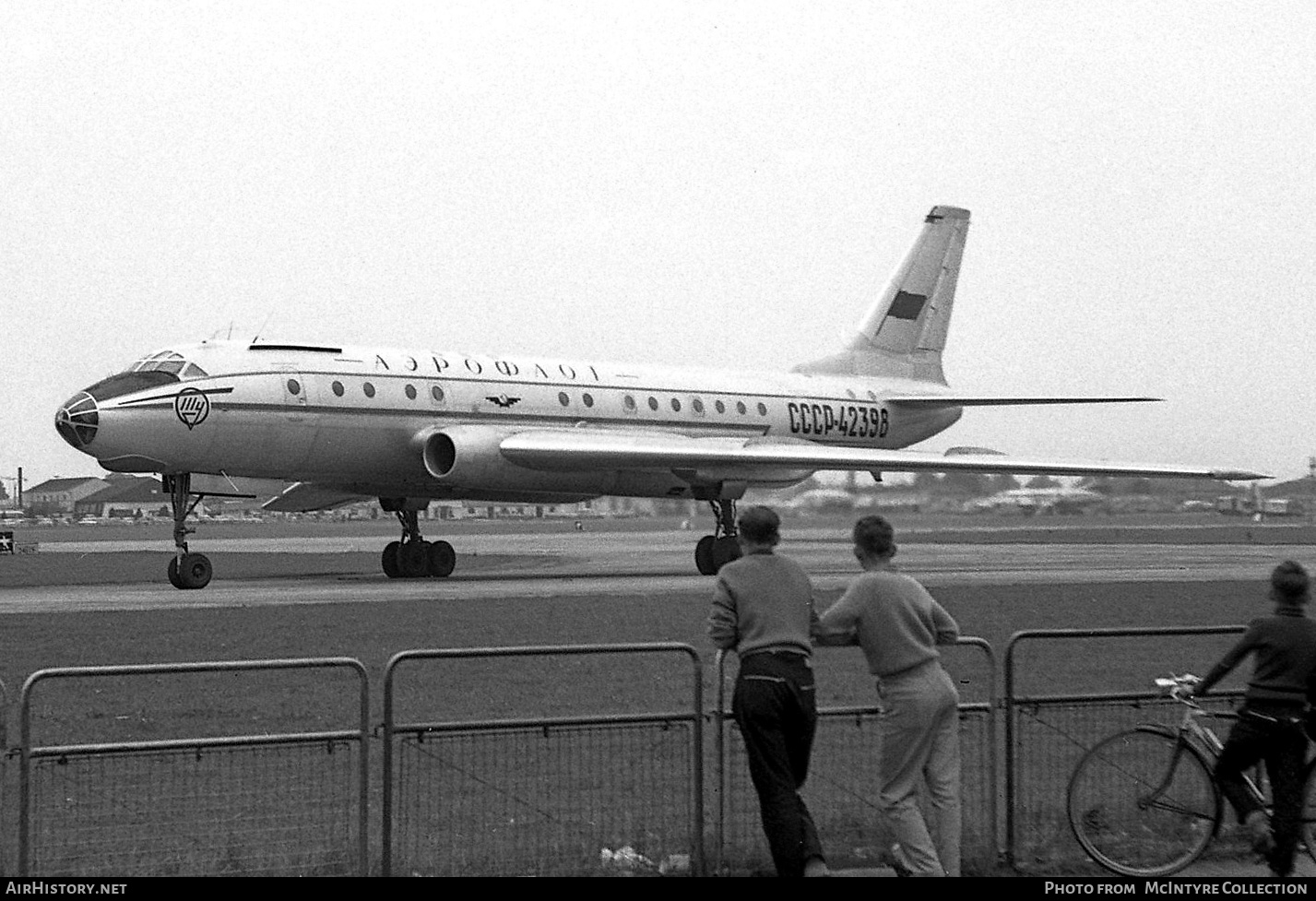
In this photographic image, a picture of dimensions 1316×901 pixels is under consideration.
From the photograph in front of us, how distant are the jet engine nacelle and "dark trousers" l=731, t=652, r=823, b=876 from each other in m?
20.1

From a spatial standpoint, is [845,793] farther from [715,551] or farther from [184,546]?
[715,551]

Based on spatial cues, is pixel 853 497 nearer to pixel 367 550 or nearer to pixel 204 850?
pixel 367 550

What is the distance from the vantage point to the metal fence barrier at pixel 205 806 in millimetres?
7316

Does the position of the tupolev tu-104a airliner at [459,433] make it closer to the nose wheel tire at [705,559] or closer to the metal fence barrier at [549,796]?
the nose wheel tire at [705,559]

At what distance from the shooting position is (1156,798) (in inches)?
316

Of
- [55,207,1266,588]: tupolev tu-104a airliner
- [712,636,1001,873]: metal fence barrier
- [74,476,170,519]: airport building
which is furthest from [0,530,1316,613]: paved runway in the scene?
[74,476,170,519]: airport building

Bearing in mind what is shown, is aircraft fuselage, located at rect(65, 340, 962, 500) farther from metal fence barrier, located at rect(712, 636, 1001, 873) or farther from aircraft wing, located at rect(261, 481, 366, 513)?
metal fence barrier, located at rect(712, 636, 1001, 873)

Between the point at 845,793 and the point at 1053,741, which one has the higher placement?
the point at 1053,741

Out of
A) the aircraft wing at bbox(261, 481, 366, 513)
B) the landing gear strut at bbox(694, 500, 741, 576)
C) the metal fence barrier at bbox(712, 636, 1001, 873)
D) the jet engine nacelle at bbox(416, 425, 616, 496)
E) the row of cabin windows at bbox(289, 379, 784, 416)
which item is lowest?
the metal fence barrier at bbox(712, 636, 1001, 873)

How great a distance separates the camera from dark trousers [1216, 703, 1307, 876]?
24.8 ft

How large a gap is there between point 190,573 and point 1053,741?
17.1 m

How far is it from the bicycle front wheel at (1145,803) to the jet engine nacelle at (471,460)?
1971 cm

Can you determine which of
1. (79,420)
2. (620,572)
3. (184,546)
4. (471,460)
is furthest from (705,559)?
(79,420)

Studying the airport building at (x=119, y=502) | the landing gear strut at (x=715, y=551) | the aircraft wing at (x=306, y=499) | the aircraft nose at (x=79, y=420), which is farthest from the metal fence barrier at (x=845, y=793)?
the airport building at (x=119, y=502)
